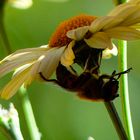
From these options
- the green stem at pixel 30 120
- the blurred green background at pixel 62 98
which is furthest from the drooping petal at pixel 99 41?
the blurred green background at pixel 62 98

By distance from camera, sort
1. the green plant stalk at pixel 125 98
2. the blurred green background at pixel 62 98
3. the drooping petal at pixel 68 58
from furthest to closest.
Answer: the blurred green background at pixel 62 98
the green plant stalk at pixel 125 98
the drooping petal at pixel 68 58

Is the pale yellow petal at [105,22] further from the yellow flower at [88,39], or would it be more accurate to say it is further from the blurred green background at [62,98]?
the blurred green background at [62,98]

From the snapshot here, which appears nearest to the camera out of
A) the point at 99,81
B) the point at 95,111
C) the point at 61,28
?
the point at 99,81

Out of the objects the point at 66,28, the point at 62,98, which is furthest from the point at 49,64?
the point at 62,98

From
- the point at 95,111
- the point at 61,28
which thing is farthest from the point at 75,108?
the point at 61,28

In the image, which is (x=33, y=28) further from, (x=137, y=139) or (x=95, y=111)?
(x=137, y=139)
